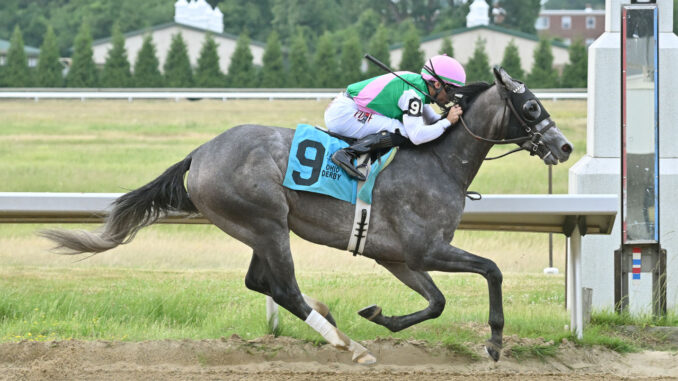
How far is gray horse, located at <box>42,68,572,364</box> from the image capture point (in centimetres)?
573

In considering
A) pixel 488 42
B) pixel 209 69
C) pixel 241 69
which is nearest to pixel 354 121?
pixel 209 69

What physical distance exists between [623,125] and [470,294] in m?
1.96

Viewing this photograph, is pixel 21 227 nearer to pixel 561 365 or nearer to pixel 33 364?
pixel 33 364

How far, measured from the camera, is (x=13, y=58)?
1459 inches

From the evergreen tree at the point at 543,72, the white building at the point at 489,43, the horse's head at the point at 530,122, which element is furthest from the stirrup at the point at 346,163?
the white building at the point at 489,43

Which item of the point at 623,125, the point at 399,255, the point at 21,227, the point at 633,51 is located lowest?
the point at 21,227

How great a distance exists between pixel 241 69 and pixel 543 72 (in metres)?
10.9

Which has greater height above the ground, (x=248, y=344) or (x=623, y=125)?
(x=623, y=125)

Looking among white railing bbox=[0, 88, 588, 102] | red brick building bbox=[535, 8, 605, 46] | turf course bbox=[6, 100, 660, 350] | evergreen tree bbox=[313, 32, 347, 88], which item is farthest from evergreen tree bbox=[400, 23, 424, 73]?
red brick building bbox=[535, 8, 605, 46]

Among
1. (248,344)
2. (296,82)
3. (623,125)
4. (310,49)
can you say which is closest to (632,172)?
(623,125)

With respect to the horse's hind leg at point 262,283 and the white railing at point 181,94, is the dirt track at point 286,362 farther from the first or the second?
the white railing at point 181,94

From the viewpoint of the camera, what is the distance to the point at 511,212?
6375 mm

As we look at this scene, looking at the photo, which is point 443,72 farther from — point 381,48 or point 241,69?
point 381,48

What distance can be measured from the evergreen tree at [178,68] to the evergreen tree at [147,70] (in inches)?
14.1
